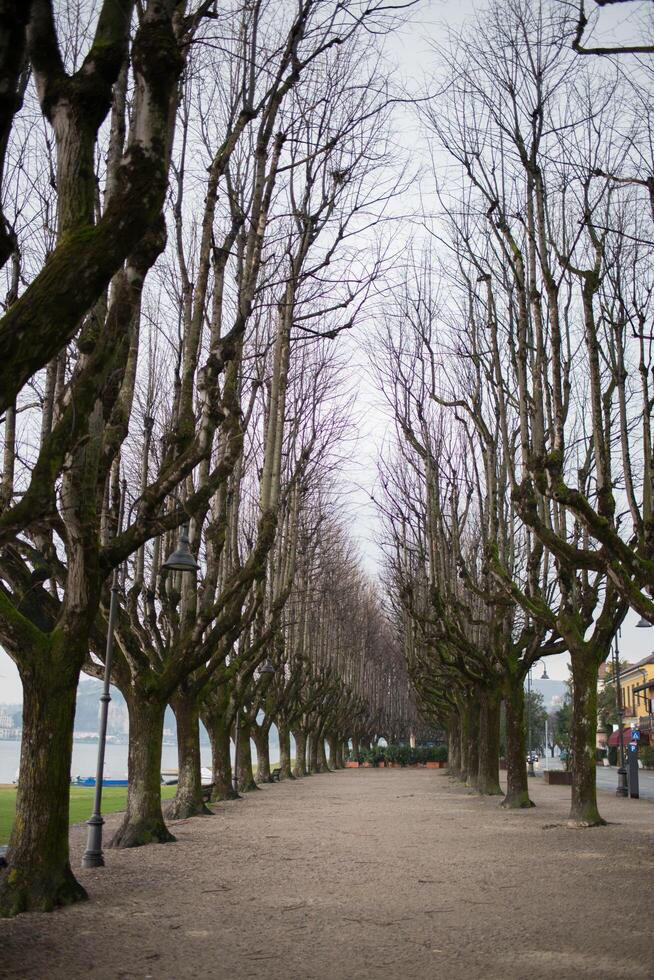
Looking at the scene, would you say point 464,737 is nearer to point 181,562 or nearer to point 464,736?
point 464,736

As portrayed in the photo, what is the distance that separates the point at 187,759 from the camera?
18.9 metres

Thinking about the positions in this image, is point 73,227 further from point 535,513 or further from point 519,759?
point 519,759

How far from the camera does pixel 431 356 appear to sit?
75.8 feet

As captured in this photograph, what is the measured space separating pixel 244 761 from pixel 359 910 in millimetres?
22569

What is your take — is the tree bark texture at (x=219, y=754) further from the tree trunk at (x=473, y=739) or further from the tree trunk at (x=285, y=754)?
the tree trunk at (x=285, y=754)

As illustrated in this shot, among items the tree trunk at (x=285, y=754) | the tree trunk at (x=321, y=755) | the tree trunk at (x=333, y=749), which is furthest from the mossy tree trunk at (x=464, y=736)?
the tree trunk at (x=333, y=749)

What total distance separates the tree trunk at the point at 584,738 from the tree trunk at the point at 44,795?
937 centimetres

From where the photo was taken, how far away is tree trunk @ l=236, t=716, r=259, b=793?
2938 cm

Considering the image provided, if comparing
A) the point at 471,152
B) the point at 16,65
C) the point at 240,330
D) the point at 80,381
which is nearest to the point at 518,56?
the point at 471,152

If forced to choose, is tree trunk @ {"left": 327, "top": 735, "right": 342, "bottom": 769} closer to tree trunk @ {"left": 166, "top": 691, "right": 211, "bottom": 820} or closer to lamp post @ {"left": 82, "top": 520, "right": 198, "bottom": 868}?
tree trunk @ {"left": 166, "top": 691, "right": 211, "bottom": 820}

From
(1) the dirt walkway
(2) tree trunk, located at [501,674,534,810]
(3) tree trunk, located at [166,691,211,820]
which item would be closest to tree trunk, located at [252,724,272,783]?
(3) tree trunk, located at [166,691,211,820]

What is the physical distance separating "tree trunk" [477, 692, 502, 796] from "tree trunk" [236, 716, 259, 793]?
8.08 meters

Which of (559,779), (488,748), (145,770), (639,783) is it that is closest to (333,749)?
(639,783)

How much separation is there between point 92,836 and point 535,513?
7.63m
